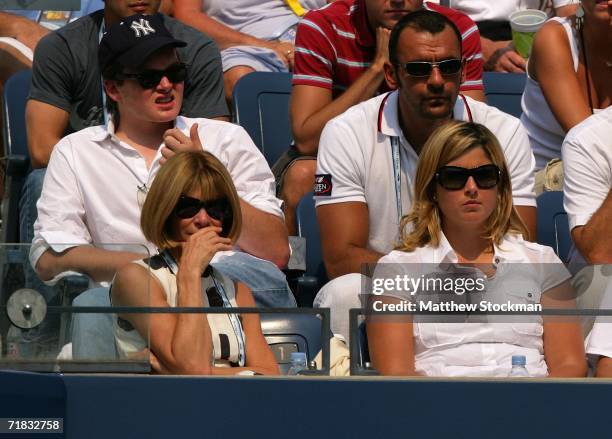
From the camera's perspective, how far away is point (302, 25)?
523 centimetres

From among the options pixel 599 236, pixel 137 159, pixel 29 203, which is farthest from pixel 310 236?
pixel 599 236

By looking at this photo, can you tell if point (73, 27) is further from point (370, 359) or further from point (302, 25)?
point (370, 359)

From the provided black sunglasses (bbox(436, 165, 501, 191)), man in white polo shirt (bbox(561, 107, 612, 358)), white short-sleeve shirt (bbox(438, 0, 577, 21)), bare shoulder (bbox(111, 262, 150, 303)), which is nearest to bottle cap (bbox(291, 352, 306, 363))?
Result: bare shoulder (bbox(111, 262, 150, 303))

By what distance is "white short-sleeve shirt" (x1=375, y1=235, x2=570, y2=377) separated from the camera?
2.82 m

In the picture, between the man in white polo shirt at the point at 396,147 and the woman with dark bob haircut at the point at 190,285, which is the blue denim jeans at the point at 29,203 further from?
the woman with dark bob haircut at the point at 190,285

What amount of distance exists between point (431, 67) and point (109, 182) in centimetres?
105

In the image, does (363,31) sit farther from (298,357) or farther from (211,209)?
(298,357)

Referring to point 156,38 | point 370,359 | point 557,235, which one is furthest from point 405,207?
point 370,359

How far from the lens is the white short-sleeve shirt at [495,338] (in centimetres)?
282

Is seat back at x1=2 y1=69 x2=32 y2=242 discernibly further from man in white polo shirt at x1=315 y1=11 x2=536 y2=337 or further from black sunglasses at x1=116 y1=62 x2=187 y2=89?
man in white polo shirt at x1=315 y1=11 x2=536 y2=337

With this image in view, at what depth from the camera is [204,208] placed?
356cm

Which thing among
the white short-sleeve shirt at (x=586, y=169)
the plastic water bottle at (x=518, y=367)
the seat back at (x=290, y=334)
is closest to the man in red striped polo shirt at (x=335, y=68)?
the white short-sleeve shirt at (x=586, y=169)

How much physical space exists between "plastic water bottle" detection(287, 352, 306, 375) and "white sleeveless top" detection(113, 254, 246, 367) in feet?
0.44

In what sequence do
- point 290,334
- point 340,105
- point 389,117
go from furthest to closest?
point 340,105 → point 389,117 → point 290,334
